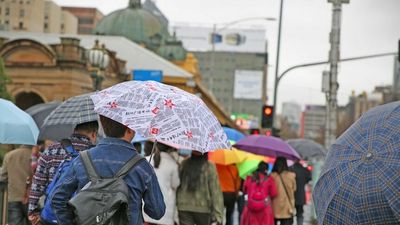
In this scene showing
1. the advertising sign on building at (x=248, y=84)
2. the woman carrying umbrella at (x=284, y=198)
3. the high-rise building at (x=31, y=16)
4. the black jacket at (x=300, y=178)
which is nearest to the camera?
the woman carrying umbrella at (x=284, y=198)

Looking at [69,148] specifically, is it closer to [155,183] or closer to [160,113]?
[160,113]

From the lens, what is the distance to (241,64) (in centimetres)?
13638

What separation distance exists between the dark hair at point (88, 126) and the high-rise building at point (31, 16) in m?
26.6

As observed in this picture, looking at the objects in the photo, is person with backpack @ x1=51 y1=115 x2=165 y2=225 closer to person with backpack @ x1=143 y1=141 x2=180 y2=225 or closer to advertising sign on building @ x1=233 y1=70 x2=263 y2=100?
person with backpack @ x1=143 y1=141 x2=180 y2=225

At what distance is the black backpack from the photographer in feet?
14.5

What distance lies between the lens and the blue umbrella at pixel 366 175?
14.5 feet

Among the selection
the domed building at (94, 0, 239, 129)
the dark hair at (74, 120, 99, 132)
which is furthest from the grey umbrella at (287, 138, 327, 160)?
the domed building at (94, 0, 239, 129)

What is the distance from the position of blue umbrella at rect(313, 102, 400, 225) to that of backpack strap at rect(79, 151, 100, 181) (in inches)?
55.2

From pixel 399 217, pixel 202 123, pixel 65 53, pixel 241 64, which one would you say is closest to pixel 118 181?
pixel 202 123

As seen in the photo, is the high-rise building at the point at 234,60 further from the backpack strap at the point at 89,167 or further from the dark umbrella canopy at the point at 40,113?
the backpack strap at the point at 89,167

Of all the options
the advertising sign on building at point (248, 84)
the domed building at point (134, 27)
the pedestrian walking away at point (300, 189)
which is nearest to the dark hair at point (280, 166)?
the pedestrian walking away at point (300, 189)

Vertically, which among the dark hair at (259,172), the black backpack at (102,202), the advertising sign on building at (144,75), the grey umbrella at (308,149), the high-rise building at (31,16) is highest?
the high-rise building at (31,16)

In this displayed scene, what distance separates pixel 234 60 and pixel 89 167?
13394 centimetres

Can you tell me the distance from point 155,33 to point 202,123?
62.4 metres
